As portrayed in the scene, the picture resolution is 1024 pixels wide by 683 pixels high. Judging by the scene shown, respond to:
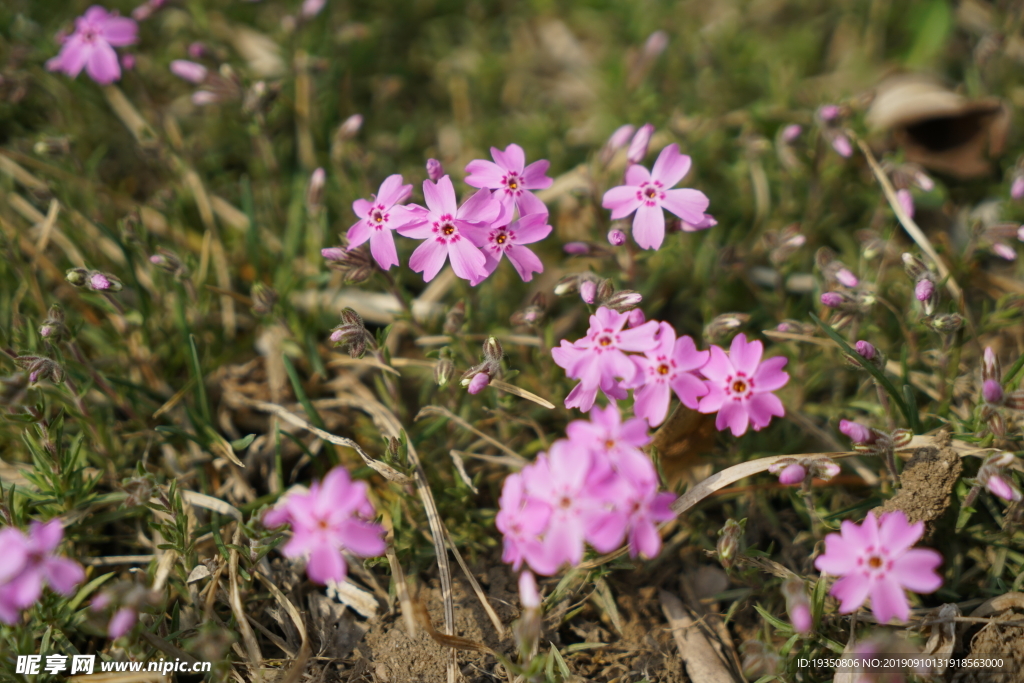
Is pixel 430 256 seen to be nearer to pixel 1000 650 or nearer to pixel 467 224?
pixel 467 224

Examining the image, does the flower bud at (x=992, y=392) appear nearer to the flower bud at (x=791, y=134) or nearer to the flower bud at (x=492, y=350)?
the flower bud at (x=791, y=134)

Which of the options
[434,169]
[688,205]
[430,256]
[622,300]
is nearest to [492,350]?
[430,256]

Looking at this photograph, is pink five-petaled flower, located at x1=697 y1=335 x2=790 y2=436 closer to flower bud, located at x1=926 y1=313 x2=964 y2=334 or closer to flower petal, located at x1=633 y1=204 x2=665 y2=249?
flower petal, located at x1=633 y1=204 x2=665 y2=249

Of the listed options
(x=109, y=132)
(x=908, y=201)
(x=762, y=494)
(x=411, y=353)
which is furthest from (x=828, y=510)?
(x=109, y=132)

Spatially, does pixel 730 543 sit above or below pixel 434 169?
below

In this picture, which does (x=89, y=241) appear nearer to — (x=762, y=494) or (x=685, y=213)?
(x=685, y=213)
